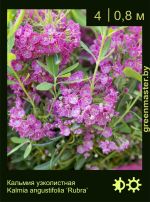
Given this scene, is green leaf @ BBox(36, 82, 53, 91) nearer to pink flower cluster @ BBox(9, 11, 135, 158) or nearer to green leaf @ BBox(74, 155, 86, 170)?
pink flower cluster @ BBox(9, 11, 135, 158)

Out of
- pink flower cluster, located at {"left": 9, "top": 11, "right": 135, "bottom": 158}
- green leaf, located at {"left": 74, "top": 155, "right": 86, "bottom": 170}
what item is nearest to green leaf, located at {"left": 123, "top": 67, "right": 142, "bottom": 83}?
pink flower cluster, located at {"left": 9, "top": 11, "right": 135, "bottom": 158}

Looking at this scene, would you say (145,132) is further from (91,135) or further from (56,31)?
(56,31)

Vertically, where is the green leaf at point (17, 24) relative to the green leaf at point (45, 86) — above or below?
above

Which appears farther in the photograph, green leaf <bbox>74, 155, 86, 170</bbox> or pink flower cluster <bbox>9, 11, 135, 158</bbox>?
green leaf <bbox>74, 155, 86, 170</bbox>

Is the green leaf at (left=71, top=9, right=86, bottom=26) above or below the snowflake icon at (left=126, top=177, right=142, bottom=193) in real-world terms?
above

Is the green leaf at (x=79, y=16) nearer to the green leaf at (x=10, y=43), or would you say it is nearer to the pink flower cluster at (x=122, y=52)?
the pink flower cluster at (x=122, y=52)

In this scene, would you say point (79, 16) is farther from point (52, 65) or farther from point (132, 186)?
point (132, 186)

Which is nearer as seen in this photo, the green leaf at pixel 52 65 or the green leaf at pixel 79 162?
the green leaf at pixel 52 65

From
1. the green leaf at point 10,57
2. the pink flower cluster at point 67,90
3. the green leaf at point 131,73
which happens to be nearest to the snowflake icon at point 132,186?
the pink flower cluster at point 67,90
